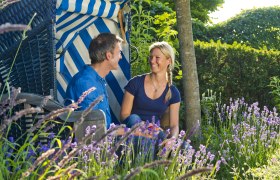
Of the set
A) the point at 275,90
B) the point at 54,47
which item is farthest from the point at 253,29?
the point at 54,47

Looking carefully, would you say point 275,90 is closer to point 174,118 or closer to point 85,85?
point 174,118

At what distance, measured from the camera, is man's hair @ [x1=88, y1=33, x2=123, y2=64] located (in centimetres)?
565

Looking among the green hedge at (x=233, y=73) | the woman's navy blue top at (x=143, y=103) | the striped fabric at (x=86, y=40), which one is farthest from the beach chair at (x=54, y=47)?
the green hedge at (x=233, y=73)

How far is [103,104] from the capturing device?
5.52 metres

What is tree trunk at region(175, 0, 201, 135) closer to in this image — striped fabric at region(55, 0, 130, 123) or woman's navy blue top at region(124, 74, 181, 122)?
striped fabric at region(55, 0, 130, 123)

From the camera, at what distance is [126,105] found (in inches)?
243

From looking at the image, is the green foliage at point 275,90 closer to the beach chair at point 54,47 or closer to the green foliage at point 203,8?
the beach chair at point 54,47

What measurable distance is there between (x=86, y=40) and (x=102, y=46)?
3.09 feet

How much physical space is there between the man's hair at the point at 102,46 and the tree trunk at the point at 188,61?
1645 millimetres

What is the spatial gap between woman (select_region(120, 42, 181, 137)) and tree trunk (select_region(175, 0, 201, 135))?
992 mm

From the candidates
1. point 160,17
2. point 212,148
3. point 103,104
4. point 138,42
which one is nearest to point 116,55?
point 103,104

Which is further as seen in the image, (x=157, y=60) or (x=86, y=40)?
(x=86, y=40)

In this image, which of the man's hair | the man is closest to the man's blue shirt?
the man

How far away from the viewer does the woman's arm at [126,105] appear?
6.10 meters
